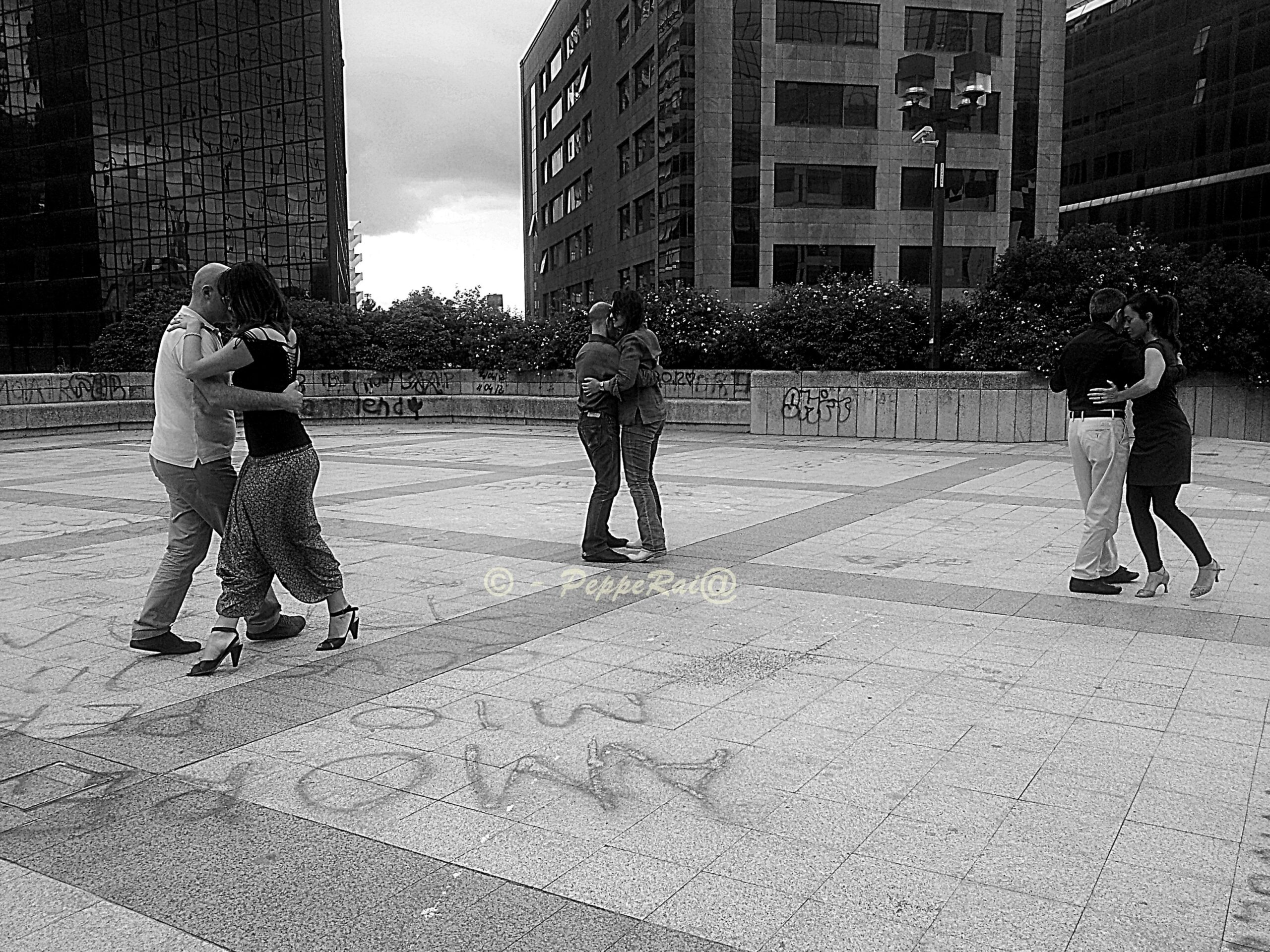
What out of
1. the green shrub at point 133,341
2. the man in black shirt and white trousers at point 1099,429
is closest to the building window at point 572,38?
the green shrub at point 133,341

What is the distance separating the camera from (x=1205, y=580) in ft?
21.2

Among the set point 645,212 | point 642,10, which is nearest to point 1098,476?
point 645,212

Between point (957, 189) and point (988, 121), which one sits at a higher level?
point (988, 121)

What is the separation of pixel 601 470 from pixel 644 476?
31 cm

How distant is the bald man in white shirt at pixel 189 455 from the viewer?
201 inches

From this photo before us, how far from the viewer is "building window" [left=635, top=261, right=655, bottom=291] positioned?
5131cm

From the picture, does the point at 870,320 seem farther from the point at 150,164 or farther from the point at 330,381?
the point at 150,164

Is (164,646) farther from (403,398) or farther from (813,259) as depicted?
(813,259)

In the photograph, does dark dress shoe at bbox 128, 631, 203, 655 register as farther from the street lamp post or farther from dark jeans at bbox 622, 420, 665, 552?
the street lamp post

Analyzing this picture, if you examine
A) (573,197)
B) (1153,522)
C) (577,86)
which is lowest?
(1153,522)

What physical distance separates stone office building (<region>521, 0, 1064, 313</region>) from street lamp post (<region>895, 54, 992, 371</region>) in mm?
25875

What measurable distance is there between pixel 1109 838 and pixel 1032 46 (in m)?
51.5

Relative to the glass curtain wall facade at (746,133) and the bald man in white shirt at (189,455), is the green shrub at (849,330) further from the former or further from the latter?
the glass curtain wall facade at (746,133)

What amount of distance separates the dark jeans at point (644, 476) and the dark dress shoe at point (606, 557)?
21cm
